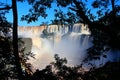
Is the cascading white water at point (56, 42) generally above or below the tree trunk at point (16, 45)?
below

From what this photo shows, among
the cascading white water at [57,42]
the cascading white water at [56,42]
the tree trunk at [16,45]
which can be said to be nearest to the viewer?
the tree trunk at [16,45]

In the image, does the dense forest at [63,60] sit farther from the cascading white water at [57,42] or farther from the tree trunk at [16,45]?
the cascading white water at [57,42]

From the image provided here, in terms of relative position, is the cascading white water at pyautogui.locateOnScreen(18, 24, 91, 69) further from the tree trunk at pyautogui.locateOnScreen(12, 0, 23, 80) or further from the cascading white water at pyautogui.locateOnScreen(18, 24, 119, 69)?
the tree trunk at pyautogui.locateOnScreen(12, 0, 23, 80)

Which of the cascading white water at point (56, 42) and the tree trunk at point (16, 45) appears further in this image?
the cascading white water at point (56, 42)

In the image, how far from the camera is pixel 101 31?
9195mm

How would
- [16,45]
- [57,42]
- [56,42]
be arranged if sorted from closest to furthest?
[16,45] < [57,42] < [56,42]

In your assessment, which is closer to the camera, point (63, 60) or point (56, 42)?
point (63, 60)

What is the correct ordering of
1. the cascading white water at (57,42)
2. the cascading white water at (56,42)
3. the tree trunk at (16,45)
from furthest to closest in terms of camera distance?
the cascading white water at (56,42), the cascading white water at (57,42), the tree trunk at (16,45)

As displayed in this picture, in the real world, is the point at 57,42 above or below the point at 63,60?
below

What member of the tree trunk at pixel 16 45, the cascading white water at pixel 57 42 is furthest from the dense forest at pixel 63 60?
the cascading white water at pixel 57 42

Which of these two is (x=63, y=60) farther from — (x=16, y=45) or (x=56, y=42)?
(x=56, y=42)

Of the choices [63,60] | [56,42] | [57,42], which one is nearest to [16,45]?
[63,60]

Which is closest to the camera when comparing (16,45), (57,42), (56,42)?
(16,45)

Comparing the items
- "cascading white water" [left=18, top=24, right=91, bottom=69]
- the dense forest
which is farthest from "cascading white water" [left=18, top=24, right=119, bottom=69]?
the dense forest
